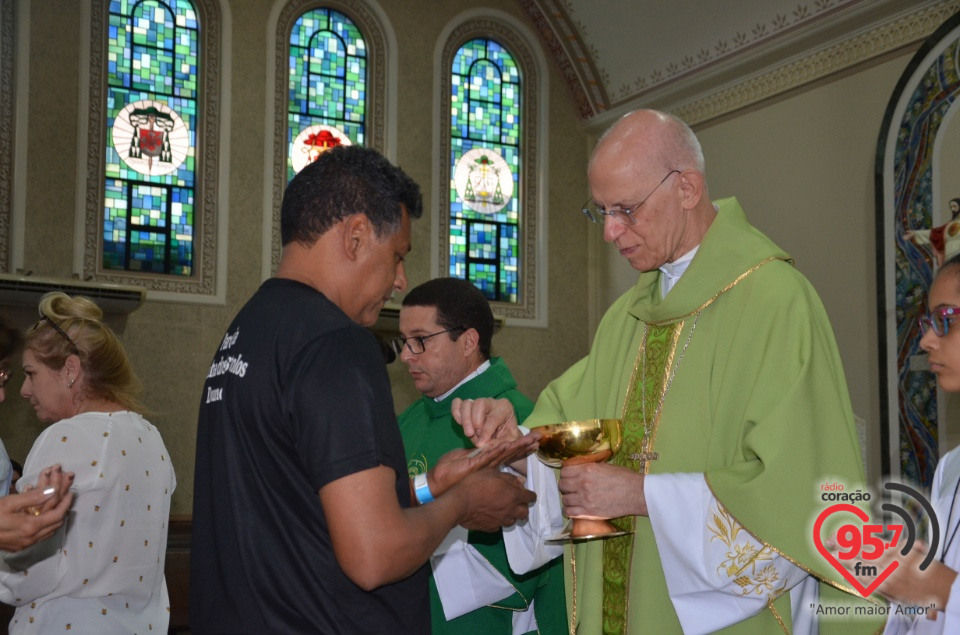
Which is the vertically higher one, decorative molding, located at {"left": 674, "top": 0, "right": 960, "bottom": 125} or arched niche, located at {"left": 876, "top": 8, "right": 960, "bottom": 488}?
decorative molding, located at {"left": 674, "top": 0, "right": 960, "bottom": 125}

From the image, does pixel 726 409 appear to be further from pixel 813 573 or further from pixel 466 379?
pixel 466 379

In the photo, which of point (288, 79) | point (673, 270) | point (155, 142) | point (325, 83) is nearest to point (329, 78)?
Answer: point (325, 83)

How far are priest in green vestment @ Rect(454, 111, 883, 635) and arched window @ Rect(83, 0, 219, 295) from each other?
6880 millimetres

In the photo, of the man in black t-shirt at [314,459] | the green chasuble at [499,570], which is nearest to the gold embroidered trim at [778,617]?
the man in black t-shirt at [314,459]

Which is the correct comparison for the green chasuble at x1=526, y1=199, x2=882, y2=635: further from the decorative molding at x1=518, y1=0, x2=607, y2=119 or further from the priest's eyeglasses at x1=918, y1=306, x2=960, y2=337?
the decorative molding at x1=518, y1=0, x2=607, y2=119

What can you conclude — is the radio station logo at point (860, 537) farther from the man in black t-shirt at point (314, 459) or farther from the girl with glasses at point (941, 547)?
the man in black t-shirt at point (314, 459)

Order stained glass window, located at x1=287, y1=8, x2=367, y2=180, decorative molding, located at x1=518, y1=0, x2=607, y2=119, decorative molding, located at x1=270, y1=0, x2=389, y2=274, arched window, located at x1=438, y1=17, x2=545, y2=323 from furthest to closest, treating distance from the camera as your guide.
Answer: decorative molding, located at x1=518, y1=0, x2=607, y2=119 → arched window, located at x1=438, y1=17, x2=545, y2=323 → stained glass window, located at x1=287, y1=8, x2=367, y2=180 → decorative molding, located at x1=270, y1=0, x2=389, y2=274

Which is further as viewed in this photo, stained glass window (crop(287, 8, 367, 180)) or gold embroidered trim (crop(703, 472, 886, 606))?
stained glass window (crop(287, 8, 367, 180))

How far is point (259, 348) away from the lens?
212cm

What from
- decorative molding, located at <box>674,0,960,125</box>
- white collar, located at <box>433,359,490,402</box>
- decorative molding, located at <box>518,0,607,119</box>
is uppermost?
decorative molding, located at <box>518,0,607,119</box>

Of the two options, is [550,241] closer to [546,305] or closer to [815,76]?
[546,305]

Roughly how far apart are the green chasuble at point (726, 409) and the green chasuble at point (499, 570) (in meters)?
0.44

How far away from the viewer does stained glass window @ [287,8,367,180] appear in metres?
10.2

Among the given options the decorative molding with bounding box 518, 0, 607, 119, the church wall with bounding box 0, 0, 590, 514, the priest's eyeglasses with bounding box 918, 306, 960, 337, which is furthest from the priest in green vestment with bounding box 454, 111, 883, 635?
the decorative molding with bounding box 518, 0, 607, 119
